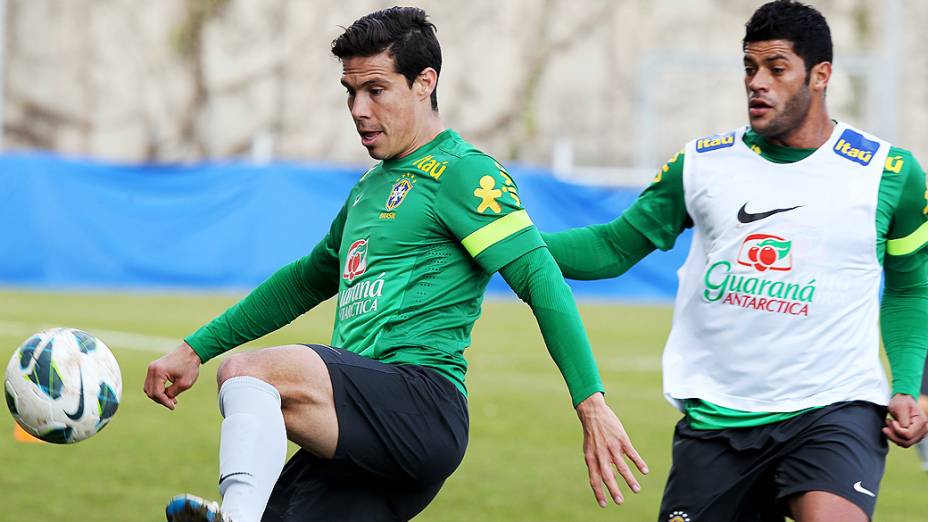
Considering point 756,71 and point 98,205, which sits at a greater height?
point 756,71

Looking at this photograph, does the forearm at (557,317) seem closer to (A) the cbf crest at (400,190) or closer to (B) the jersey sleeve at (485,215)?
(B) the jersey sleeve at (485,215)

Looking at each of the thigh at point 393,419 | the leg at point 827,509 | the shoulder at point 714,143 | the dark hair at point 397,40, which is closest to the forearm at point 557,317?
the thigh at point 393,419

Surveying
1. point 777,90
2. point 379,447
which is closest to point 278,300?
point 379,447

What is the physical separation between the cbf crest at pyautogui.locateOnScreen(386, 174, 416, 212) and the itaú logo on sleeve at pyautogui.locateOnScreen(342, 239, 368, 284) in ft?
0.48

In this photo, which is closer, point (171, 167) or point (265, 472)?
point (265, 472)

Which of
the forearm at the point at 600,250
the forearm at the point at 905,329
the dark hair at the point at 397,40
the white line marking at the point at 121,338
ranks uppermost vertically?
the dark hair at the point at 397,40

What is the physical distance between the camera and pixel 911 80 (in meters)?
35.9

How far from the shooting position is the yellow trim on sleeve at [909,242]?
471cm

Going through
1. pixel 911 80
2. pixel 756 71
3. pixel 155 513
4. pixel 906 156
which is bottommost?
pixel 911 80

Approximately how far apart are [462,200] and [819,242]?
1.24 meters

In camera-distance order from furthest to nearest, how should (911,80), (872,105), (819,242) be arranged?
(911,80) < (872,105) < (819,242)

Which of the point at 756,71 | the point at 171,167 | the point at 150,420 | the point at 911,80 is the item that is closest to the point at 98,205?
the point at 171,167

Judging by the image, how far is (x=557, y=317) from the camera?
4098 mm

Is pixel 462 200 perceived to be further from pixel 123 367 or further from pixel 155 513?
pixel 123 367
